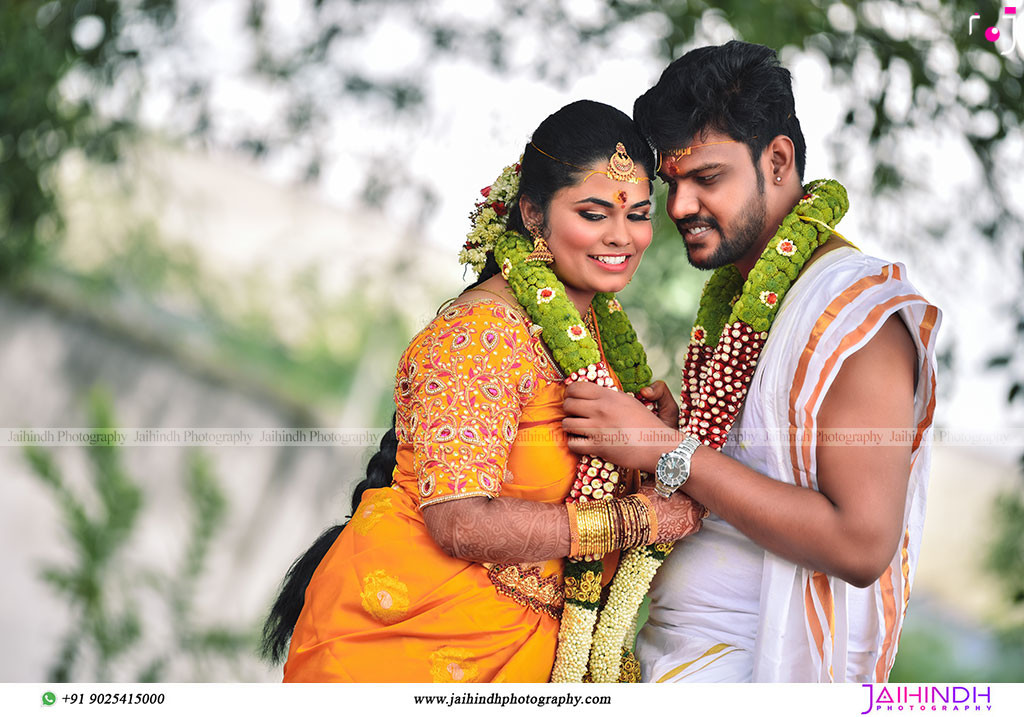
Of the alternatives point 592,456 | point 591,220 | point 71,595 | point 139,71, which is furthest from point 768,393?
point 71,595

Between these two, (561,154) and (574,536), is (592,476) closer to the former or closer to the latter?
(574,536)

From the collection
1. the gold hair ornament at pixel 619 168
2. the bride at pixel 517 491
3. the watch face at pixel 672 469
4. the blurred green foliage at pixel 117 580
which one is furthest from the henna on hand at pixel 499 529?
the blurred green foliage at pixel 117 580

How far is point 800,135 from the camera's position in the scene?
7.34ft

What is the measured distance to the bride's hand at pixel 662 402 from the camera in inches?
87.8

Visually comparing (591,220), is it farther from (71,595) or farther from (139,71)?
(71,595)

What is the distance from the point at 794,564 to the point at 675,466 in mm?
370

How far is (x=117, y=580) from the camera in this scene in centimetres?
397

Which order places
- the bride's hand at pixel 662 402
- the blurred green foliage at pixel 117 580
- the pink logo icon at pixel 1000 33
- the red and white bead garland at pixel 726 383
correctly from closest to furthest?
the red and white bead garland at pixel 726 383 < the bride's hand at pixel 662 402 < the pink logo icon at pixel 1000 33 < the blurred green foliage at pixel 117 580

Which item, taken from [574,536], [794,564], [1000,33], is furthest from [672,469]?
[1000,33]

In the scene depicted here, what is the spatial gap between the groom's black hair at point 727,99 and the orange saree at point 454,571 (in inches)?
24.0

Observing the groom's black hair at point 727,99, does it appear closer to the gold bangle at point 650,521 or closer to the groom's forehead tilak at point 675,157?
the groom's forehead tilak at point 675,157

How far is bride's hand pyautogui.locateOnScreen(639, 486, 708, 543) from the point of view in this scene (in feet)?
6.49
